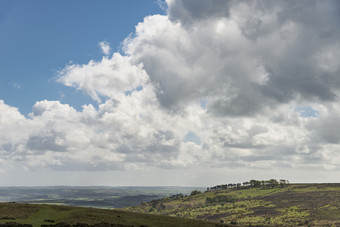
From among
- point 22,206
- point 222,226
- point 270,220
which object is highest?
point 22,206

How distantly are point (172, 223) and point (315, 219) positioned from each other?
153112 millimetres

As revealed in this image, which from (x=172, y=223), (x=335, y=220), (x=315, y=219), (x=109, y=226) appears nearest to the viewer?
(x=109, y=226)

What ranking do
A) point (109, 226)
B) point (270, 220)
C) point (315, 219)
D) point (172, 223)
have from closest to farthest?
point (109, 226) < point (172, 223) < point (315, 219) < point (270, 220)

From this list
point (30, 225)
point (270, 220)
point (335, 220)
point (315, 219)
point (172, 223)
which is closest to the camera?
point (30, 225)

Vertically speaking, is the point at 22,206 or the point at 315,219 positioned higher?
the point at 22,206

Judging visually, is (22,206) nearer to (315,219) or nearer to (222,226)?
(222,226)

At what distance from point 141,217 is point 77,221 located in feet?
60.5

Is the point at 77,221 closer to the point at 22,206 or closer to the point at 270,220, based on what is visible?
the point at 22,206

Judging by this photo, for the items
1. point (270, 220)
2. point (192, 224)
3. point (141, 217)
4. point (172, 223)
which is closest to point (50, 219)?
point (141, 217)

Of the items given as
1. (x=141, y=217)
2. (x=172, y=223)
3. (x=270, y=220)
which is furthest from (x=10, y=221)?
(x=270, y=220)

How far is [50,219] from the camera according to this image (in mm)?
64812

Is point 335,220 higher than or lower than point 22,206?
lower

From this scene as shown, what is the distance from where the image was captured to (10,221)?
198ft

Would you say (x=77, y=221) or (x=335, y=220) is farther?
(x=335, y=220)
